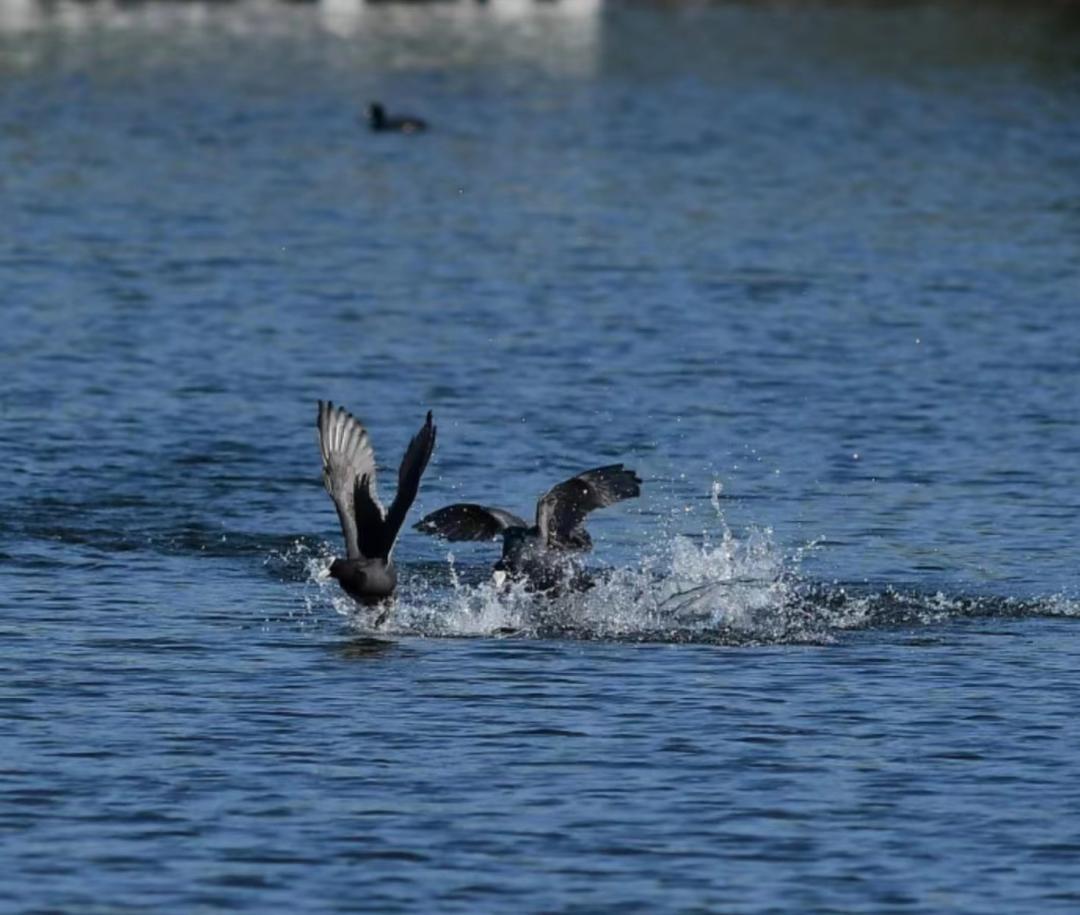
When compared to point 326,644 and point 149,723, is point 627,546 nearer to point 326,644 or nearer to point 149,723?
point 326,644

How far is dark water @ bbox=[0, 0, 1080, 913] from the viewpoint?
1213 centimetres

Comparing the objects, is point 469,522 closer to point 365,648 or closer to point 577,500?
point 577,500

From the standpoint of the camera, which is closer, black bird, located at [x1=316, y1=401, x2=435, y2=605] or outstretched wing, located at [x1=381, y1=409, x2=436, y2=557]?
outstretched wing, located at [x1=381, y1=409, x2=436, y2=557]

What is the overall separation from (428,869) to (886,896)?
6.46 ft

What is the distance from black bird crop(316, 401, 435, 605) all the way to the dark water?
1.39 ft

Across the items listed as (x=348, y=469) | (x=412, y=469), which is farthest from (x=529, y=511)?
(x=412, y=469)

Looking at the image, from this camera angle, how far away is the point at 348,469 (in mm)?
16094

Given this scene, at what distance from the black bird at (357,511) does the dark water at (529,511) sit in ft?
1.39

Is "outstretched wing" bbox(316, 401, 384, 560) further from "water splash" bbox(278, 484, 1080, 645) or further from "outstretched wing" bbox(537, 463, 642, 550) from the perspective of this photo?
"outstretched wing" bbox(537, 463, 642, 550)

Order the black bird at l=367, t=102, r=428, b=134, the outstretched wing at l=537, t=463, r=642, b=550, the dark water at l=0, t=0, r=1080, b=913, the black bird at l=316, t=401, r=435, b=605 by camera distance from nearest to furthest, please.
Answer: the dark water at l=0, t=0, r=1080, b=913, the black bird at l=316, t=401, r=435, b=605, the outstretched wing at l=537, t=463, r=642, b=550, the black bird at l=367, t=102, r=428, b=134

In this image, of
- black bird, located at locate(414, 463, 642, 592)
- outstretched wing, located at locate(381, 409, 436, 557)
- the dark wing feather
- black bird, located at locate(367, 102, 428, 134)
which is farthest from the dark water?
black bird, located at locate(367, 102, 428, 134)

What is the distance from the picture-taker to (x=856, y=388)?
25.4 metres

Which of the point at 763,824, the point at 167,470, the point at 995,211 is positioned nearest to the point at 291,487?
the point at 167,470

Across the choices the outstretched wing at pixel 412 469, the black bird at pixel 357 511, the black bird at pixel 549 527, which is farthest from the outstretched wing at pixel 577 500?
the outstretched wing at pixel 412 469
